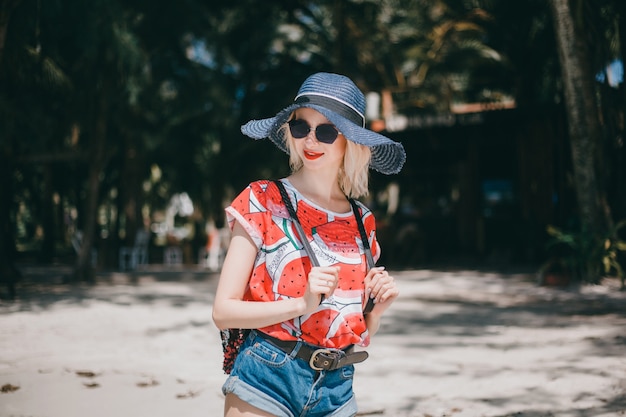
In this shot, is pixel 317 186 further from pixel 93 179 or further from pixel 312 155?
pixel 93 179

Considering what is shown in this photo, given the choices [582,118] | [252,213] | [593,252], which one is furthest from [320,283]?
[582,118]

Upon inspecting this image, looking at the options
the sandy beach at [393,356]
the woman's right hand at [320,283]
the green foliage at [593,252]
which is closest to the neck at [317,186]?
the woman's right hand at [320,283]

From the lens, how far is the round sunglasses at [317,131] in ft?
6.96

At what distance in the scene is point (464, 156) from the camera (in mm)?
22234

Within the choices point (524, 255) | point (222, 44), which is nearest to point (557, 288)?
point (524, 255)

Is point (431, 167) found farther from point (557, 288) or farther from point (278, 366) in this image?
point (278, 366)

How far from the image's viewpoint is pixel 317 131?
212cm

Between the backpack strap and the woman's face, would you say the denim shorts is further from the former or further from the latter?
the woman's face

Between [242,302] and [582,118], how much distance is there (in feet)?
36.7

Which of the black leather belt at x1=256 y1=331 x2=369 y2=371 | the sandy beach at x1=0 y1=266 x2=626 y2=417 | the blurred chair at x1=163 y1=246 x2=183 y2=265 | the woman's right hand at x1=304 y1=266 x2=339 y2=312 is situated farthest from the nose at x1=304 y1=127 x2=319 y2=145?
the blurred chair at x1=163 y1=246 x2=183 y2=265

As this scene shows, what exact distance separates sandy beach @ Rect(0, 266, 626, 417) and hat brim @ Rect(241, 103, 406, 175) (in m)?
2.86

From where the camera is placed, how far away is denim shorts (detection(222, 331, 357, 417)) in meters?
2.00

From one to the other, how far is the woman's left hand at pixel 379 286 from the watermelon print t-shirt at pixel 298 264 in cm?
4

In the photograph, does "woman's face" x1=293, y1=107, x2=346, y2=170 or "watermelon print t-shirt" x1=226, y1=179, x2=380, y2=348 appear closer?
"watermelon print t-shirt" x1=226, y1=179, x2=380, y2=348
